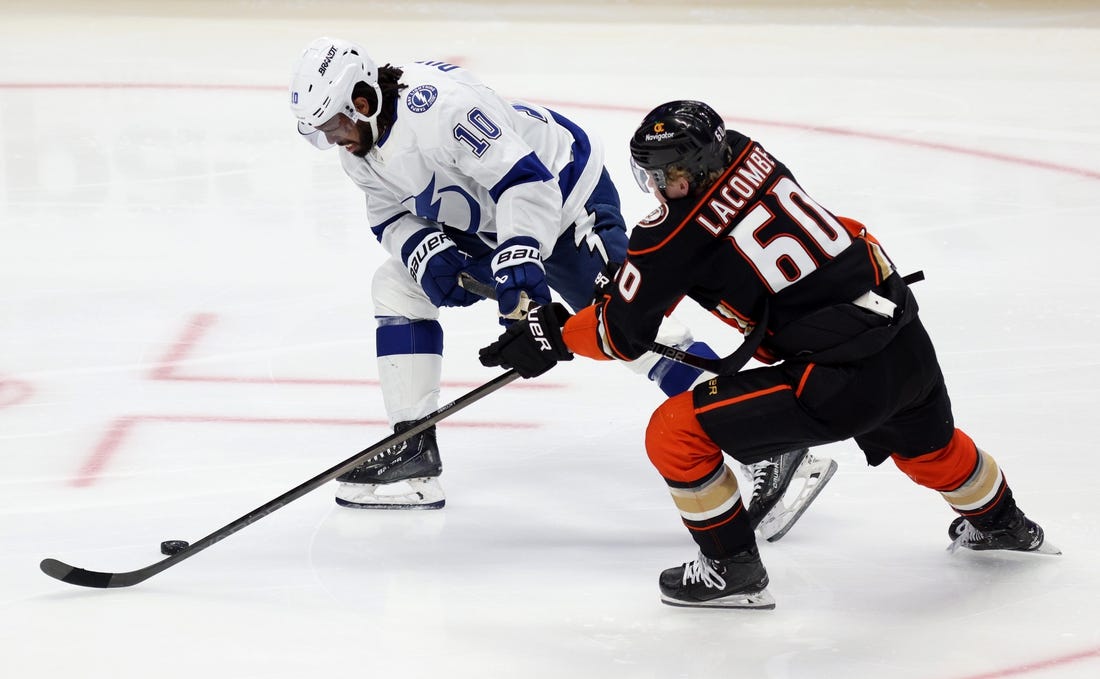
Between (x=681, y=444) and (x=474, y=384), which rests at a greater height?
(x=681, y=444)

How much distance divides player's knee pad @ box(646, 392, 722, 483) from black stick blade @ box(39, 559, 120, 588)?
3.71 ft

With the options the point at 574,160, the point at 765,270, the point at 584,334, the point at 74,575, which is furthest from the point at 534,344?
the point at 74,575

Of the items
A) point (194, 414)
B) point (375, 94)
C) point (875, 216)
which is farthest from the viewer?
point (875, 216)

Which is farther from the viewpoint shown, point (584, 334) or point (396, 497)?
point (396, 497)

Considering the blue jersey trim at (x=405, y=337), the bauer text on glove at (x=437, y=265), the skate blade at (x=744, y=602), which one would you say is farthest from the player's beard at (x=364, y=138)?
the skate blade at (x=744, y=602)

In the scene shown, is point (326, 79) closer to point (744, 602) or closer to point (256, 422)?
point (256, 422)

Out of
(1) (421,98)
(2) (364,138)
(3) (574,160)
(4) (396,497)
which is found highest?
(1) (421,98)

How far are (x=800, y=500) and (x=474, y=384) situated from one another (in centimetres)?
123

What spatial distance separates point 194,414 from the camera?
12.9 feet

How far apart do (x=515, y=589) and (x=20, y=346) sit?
2161 mm

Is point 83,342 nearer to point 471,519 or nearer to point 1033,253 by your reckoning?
point 471,519

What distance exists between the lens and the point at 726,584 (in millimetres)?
2801

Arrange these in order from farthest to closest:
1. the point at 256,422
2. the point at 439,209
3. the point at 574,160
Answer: the point at 256,422
the point at 574,160
the point at 439,209

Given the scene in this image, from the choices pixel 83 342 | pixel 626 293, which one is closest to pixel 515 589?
pixel 626 293
